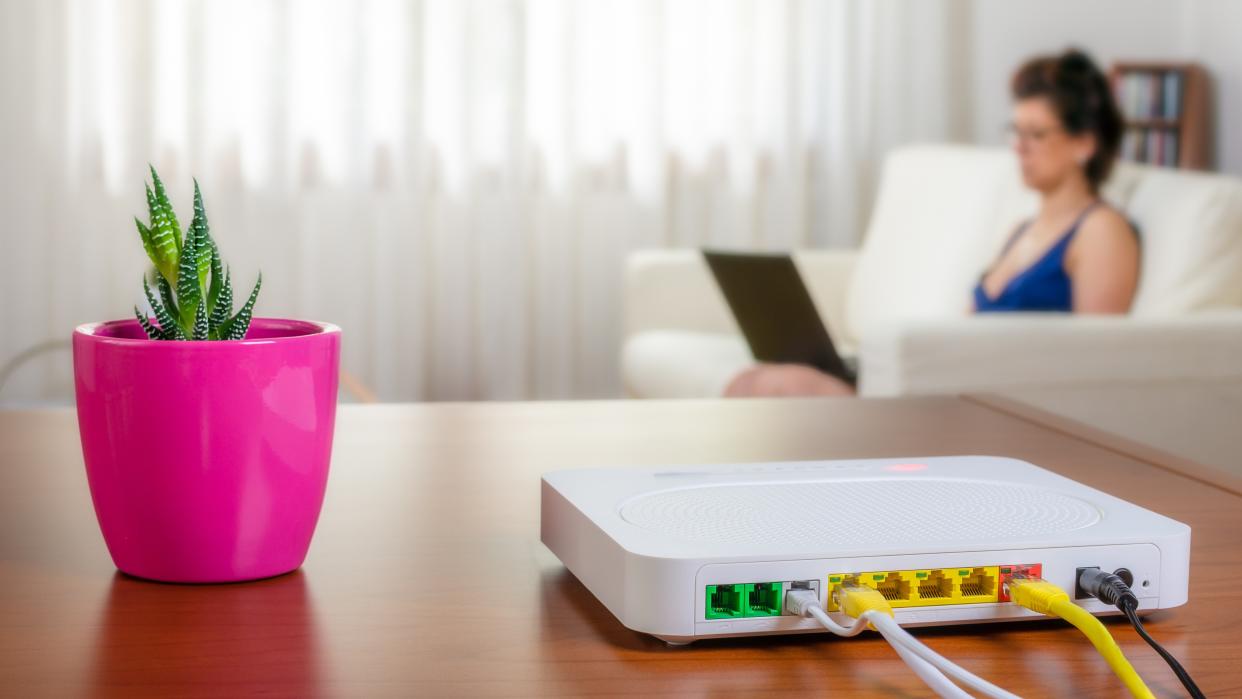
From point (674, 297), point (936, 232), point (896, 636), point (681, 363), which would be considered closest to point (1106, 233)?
point (936, 232)

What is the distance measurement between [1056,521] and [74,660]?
0.37 metres

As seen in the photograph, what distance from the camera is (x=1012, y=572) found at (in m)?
0.50

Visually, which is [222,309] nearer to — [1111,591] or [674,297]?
[1111,591]

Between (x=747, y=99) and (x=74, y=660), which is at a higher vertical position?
(x=747, y=99)

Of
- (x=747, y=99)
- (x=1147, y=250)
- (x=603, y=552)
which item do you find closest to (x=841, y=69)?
(x=747, y=99)

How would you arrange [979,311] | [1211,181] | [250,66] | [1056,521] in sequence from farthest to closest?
1. [250,66]
2. [979,311]
3. [1211,181]
4. [1056,521]

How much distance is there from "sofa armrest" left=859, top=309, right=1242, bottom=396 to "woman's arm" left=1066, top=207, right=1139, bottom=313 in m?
0.35

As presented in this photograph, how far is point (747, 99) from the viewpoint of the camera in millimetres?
3883

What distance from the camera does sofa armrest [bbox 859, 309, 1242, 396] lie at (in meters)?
2.00

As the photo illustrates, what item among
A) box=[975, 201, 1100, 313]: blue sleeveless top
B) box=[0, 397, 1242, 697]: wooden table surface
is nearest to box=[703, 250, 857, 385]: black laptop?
box=[975, 201, 1100, 313]: blue sleeveless top

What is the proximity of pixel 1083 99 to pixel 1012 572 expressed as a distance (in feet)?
7.81

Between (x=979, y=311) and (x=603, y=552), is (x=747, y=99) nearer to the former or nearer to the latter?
(x=979, y=311)

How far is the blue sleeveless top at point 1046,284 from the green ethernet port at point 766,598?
219cm

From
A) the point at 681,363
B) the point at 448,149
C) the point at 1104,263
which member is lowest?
the point at 681,363
